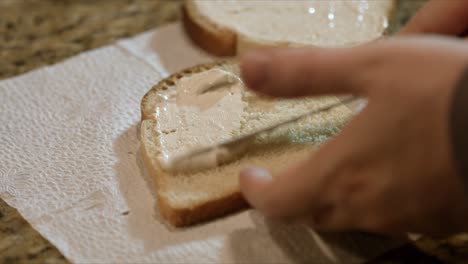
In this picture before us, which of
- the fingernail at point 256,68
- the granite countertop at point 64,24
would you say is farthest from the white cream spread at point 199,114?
the granite countertop at point 64,24

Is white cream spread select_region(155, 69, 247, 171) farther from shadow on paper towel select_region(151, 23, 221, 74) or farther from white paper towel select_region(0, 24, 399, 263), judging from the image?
shadow on paper towel select_region(151, 23, 221, 74)

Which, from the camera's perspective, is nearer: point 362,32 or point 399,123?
point 399,123

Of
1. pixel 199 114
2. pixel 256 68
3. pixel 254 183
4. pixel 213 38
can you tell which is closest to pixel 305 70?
pixel 256 68

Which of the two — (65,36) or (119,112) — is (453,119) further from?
(65,36)

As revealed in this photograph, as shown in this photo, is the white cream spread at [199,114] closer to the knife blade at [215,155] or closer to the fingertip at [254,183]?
the knife blade at [215,155]

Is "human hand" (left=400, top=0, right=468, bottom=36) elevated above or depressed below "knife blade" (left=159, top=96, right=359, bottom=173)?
above

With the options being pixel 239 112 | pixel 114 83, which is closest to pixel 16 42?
pixel 114 83

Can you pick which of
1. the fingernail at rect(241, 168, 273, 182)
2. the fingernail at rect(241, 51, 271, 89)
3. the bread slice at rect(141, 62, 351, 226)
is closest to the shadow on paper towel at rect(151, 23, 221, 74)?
the bread slice at rect(141, 62, 351, 226)
